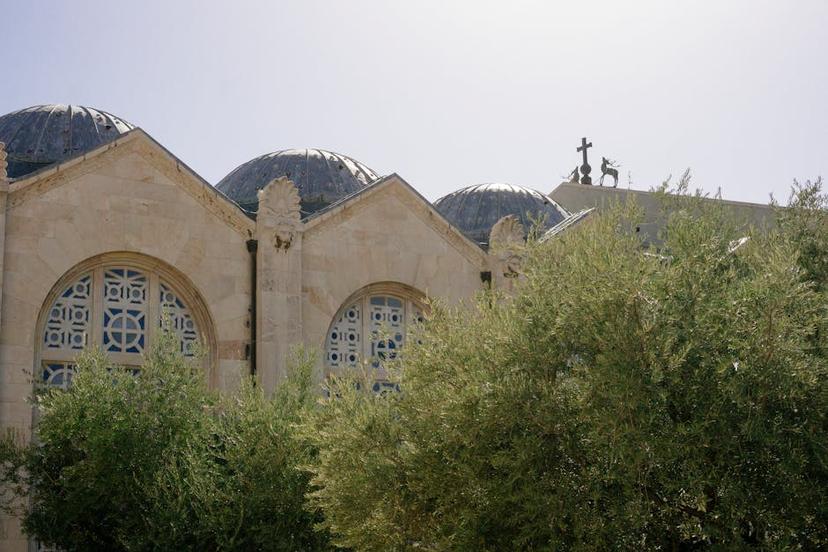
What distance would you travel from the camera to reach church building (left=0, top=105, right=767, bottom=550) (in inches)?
734

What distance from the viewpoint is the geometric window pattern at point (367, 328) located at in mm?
21531

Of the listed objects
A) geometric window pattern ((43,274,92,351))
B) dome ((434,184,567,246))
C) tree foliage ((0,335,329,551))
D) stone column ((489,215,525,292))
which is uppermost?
dome ((434,184,567,246))

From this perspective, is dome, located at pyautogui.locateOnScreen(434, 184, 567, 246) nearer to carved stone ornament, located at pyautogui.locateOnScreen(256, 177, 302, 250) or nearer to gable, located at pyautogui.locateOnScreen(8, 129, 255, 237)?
carved stone ornament, located at pyautogui.locateOnScreen(256, 177, 302, 250)

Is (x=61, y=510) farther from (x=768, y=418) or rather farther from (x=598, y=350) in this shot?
(x=768, y=418)

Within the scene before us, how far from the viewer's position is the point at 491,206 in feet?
95.1

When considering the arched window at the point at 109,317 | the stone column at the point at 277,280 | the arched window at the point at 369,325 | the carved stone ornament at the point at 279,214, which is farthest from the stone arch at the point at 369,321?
the arched window at the point at 109,317

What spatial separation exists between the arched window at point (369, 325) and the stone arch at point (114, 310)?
8.38ft

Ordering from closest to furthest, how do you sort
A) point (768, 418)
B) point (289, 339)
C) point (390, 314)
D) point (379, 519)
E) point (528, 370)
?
point (768, 418) < point (528, 370) < point (379, 519) < point (289, 339) < point (390, 314)

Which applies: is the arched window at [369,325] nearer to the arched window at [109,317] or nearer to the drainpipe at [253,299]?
the drainpipe at [253,299]

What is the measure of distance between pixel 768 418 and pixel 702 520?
3.73 feet

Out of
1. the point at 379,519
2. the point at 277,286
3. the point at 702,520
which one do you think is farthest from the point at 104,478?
the point at 702,520

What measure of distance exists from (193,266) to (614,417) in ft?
38.4

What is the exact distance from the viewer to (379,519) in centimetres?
1194

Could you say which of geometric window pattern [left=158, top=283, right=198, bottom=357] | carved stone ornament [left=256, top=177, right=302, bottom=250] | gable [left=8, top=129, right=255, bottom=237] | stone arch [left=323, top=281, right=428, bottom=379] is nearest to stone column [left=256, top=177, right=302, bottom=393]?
carved stone ornament [left=256, top=177, right=302, bottom=250]
